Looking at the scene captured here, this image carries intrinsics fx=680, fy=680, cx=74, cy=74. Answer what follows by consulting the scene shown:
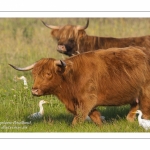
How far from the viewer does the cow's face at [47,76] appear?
10.5 metres

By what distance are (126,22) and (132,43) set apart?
0.80 meters

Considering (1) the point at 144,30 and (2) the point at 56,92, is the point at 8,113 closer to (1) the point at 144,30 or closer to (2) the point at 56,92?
(2) the point at 56,92

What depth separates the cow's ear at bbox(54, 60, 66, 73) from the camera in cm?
1063

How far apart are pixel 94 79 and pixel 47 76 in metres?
0.76

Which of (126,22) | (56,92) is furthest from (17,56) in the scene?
(56,92)

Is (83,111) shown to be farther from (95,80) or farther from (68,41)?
(68,41)

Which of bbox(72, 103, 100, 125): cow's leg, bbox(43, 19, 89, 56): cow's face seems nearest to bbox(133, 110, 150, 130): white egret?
bbox(72, 103, 100, 125): cow's leg

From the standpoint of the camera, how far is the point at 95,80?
10789 mm

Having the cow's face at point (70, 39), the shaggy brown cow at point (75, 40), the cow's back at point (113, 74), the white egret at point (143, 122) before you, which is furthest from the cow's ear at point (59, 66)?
the cow's face at point (70, 39)

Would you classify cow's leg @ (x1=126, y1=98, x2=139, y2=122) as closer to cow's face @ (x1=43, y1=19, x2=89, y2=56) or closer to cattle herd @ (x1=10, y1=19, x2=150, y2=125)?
cattle herd @ (x1=10, y1=19, x2=150, y2=125)

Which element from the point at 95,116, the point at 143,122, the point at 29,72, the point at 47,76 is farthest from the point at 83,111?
the point at 29,72

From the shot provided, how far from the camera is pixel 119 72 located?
10969 millimetres

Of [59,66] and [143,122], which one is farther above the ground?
[59,66]

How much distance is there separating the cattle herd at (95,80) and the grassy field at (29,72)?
35 centimetres
